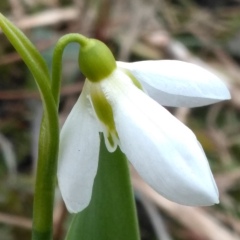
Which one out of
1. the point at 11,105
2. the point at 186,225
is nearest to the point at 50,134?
the point at 186,225

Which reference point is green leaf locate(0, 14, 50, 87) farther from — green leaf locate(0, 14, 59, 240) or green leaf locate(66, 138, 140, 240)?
green leaf locate(66, 138, 140, 240)

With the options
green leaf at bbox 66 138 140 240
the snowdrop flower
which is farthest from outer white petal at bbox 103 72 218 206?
green leaf at bbox 66 138 140 240

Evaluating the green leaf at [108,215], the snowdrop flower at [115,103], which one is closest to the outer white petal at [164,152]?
the snowdrop flower at [115,103]

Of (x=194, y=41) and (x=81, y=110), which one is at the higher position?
(x=81, y=110)

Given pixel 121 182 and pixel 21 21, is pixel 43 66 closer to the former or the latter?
pixel 121 182

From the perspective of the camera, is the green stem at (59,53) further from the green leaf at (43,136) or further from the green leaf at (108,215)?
the green leaf at (108,215)
